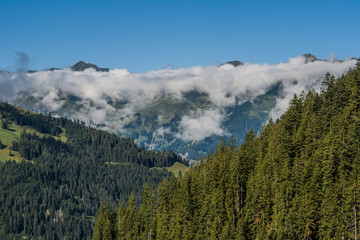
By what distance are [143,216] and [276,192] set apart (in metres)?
57.5

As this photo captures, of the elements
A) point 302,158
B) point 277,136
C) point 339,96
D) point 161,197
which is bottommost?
point 161,197

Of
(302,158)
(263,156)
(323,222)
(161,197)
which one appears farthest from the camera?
(161,197)

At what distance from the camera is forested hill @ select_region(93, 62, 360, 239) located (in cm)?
9288

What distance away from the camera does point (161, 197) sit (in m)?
145

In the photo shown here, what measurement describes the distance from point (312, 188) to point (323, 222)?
9.90 meters

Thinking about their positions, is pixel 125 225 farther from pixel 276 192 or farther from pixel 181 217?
pixel 276 192

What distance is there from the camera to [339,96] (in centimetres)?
12538

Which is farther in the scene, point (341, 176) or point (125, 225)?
point (125, 225)

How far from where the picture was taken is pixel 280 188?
106m

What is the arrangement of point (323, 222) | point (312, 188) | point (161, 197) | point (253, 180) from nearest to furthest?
point (323, 222) → point (312, 188) → point (253, 180) → point (161, 197)

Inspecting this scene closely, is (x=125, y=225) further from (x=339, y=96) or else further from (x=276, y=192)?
(x=339, y=96)

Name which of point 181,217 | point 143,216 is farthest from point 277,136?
point 143,216

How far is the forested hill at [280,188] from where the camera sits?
3656 inches

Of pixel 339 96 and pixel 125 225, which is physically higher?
pixel 339 96
